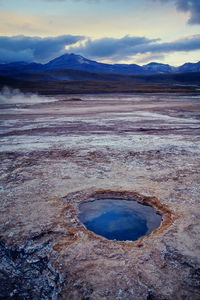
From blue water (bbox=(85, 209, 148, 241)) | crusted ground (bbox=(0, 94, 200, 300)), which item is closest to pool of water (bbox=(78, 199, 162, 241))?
blue water (bbox=(85, 209, 148, 241))

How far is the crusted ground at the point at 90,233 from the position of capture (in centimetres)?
227

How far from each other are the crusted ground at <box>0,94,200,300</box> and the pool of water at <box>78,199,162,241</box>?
0.16m

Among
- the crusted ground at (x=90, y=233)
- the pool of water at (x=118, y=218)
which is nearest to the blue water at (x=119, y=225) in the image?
the pool of water at (x=118, y=218)

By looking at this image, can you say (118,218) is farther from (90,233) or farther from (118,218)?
(90,233)

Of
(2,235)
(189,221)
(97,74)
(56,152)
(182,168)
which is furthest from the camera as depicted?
(97,74)

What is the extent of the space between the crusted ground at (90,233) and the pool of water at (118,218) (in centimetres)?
16

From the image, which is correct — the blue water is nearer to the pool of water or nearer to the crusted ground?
the pool of water

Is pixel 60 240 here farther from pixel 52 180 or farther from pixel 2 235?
pixel 52 180

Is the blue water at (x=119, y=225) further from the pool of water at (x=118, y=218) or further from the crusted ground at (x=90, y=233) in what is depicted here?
the crusted ground at (x=90, y=233)

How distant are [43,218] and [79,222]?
0.55 meters

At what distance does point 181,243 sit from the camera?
280 cm

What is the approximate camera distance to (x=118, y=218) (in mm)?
3543

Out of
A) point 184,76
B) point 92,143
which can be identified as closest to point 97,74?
point 184,76

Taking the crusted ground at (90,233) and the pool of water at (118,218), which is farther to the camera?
the pool of water at (118,218)
